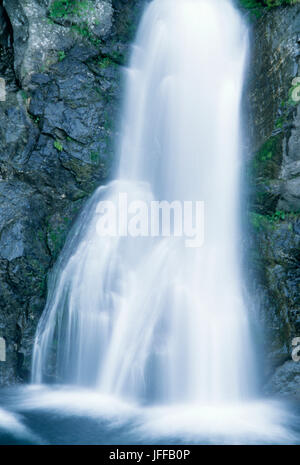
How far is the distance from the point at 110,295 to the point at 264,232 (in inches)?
106

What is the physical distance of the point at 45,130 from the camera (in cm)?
802

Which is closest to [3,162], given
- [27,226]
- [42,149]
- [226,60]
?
[42,149]

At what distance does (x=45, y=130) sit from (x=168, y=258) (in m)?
3.79

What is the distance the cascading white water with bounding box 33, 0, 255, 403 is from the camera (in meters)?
5.80

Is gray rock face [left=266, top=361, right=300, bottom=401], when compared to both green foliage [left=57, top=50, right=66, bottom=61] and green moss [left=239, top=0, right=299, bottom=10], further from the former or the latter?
green foliage [left=57, top=50, right=66, bottom=61]

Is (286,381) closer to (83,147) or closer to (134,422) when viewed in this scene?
(134,422)

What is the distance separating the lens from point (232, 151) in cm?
721

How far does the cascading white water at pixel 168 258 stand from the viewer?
580cm

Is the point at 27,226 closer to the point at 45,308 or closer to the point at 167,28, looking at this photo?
the point at 45,308

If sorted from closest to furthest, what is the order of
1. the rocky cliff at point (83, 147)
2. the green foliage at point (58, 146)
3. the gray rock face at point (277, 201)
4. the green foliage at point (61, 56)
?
1. the gray rock face at point (277, 201)
2. the rocky cliff at point (83, 147)
3. the green foliage at point (58, 146)
4. the green foliage at point (61, 56)

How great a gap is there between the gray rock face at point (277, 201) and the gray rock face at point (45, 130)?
315cm

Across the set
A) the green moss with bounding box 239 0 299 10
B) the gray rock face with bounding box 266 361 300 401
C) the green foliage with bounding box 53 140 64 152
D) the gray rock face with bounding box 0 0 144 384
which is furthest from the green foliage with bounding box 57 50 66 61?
the gray rock face with bounding box 266 361 300 401

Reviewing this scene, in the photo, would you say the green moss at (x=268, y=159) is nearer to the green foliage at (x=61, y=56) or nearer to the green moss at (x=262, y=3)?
the green moss at (x=262, y=3)

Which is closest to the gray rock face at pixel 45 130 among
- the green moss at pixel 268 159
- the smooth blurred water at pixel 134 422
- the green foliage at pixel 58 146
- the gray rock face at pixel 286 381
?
the green foliage at pixel 58 146
